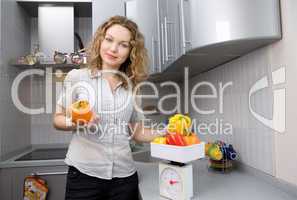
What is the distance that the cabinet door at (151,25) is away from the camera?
1560 millimetres

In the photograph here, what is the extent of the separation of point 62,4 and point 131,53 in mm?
1380

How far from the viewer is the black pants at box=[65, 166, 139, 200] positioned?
35.7 inches

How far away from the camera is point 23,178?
5.68 ft

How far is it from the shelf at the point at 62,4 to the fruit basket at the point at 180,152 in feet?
5.49

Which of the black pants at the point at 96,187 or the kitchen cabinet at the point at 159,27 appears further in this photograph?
the kitchen cabinet at the point at 159,27

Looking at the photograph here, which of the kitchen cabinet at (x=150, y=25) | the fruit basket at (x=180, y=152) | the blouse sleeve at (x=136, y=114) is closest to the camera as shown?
the fruit basket at (x=180, y=152)

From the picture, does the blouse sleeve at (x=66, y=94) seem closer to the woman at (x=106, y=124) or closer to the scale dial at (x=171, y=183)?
the woman at (x=106, y=124)

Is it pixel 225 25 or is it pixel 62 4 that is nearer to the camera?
pixel 225 25

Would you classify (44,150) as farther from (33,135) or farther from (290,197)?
(290,197)

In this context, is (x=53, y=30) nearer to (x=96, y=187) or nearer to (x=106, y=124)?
(x=106, y=124)

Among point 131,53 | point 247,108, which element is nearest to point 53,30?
point 131,53

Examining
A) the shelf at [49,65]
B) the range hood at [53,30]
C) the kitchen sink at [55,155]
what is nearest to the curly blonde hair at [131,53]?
the kitchen sink at [55,155]

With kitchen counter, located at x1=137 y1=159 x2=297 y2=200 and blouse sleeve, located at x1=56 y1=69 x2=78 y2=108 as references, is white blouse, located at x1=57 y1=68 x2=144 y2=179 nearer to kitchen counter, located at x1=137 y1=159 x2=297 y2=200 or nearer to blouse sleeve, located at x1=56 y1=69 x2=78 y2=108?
blouse sleeve, located at x1=56 y1=69 x2=78 y2=108

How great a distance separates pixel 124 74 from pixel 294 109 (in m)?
0.65
